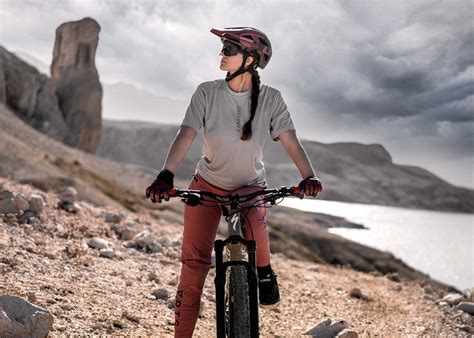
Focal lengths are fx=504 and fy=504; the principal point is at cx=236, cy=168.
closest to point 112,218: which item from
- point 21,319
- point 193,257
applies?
point 21,319

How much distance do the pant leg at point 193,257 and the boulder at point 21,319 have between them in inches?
52.2

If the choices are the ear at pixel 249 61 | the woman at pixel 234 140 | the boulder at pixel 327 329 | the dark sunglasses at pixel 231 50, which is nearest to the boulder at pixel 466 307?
the boulder at pixel 327 329

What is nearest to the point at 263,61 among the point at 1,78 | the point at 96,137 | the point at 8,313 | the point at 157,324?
the point at 8,313

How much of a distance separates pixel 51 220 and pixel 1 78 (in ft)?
164

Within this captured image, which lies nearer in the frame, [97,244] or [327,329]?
[327,329]

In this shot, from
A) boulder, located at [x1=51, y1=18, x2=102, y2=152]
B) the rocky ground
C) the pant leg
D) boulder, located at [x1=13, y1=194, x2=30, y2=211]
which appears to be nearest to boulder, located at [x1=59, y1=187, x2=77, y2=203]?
the rocky ground

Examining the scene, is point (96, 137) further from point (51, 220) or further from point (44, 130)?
point (51, 220)

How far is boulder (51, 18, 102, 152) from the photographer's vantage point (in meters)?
67.4

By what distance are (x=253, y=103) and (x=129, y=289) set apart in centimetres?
485

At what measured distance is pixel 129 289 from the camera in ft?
26.3

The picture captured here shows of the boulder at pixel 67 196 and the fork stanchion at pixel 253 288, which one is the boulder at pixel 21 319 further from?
the boulder at pixel 67 196

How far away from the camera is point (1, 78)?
5528cm

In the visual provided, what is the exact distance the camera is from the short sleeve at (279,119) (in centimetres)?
441

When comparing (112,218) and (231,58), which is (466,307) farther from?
(112,218)
